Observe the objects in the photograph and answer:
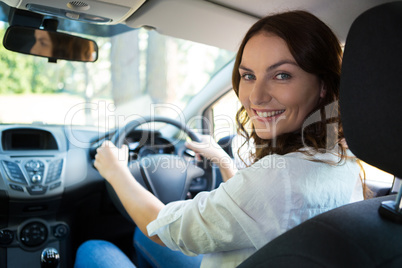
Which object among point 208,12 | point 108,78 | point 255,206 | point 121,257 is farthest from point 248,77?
point 108,78

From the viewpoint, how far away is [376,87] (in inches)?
28.8

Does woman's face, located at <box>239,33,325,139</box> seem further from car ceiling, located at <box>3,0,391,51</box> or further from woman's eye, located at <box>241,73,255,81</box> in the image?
car ceiling, located at <box>3,0,391,51</box>

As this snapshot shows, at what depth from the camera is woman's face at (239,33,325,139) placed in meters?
1.25

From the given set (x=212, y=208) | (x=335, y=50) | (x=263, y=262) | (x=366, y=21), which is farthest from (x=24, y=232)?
(x=366, y=21)

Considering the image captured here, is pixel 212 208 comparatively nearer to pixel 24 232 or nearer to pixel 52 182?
pixel 52 182

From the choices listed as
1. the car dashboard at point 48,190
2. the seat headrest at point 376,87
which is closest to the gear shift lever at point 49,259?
the car dashboard at point 48,190

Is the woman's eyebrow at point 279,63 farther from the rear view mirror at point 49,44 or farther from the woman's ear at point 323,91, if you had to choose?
the rear view mirror at point 49,44

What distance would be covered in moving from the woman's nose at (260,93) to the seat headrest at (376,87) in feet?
1.54

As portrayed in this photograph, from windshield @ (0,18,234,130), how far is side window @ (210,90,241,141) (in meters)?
3.70

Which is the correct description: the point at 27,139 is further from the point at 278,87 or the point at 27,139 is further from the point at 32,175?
the point at 278,87

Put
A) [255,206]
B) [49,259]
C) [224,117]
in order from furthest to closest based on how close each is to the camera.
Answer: [224,117] → [49,259] → [255,206]

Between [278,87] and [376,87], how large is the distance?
0.55 meters

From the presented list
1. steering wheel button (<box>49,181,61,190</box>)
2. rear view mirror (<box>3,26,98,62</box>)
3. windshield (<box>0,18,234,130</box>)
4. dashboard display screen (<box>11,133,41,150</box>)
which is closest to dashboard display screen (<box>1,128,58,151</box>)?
dashboard display screen (<box>11,133,41,150</box>)

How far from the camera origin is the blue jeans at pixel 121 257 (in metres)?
1.65
